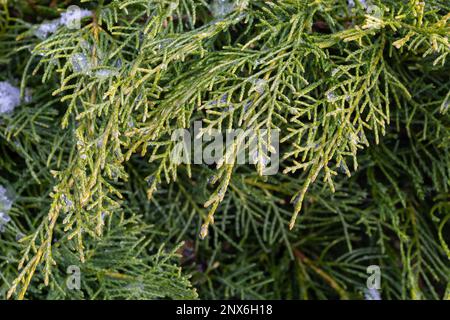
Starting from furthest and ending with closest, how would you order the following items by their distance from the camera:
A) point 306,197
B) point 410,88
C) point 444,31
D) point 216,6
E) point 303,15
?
1. point 306,197
2. point 410,88
3. point 216,6
4. point 303,15
5. point 444,31

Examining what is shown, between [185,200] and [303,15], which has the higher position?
[303,15]

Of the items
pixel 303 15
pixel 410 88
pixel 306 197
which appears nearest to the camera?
pixel 303 15

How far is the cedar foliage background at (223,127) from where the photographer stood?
1347 millimetres

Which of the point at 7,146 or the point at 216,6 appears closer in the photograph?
the point at 216,6

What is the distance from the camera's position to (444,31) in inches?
51.1

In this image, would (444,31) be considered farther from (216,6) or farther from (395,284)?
(395,284)

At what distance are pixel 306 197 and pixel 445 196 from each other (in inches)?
16.3

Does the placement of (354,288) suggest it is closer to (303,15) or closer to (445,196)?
(445,196)

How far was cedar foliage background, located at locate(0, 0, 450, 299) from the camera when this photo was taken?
1347 mm

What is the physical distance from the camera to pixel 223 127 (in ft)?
5.27

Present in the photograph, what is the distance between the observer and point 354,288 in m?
1.94

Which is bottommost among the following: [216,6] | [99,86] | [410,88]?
[99,86]
